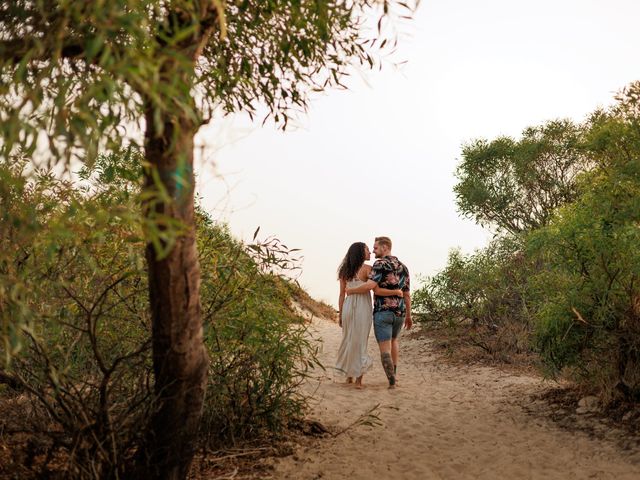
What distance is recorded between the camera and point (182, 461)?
18.9 ft

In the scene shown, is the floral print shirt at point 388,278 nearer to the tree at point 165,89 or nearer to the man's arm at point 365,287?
the man's arm at point 365,287

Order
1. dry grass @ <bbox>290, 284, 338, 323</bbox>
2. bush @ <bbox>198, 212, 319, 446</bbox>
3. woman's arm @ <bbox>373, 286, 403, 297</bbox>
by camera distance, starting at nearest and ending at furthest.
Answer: bush @ <bbox>198, 212, 319, 446</bbox>
woman's arm @ <bbox>373, 286, 403, 297</bbox>
dry grass @ <bbox>290, 284, 338, 323</bbox>

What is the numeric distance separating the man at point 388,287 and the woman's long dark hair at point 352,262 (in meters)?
0.22

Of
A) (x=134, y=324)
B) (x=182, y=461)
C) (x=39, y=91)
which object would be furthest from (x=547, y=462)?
(x=39, y=91)

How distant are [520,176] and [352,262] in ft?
58.5

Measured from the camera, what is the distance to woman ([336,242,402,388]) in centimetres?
1126

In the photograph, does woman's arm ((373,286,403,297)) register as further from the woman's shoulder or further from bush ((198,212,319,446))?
bush ((198,212,319,446))

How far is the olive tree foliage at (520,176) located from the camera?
26859 millimetres

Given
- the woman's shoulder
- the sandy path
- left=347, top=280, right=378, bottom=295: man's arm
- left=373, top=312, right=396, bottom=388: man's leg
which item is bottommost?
the sandy path

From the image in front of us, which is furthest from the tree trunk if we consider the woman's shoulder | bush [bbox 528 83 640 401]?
the woman's shoulder

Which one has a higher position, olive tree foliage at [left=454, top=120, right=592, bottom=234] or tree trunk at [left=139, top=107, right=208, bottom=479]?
olive tree foliage at [left=454, top=120, right=592, bottom=234]

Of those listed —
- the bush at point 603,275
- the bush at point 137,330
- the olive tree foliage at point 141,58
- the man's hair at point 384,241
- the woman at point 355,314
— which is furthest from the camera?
the woman at point 355,314

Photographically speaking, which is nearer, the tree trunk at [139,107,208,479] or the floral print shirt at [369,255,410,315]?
the tree trunk at [139,107,208,479]

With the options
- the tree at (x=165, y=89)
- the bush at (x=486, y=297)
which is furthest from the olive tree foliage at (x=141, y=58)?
the bush at (x=486, y=297)
